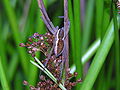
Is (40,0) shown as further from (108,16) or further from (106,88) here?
(106,88)

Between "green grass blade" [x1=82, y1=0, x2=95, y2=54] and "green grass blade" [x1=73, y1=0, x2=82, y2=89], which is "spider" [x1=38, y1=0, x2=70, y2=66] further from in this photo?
"green grass blade" [x1=82, y1=0, x2=95, y2=54]

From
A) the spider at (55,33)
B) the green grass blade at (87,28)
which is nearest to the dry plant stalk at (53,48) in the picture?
the spider at (55,33)

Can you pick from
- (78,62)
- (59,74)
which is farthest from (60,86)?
(78,62)

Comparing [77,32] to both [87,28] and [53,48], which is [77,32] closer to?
[53,48]

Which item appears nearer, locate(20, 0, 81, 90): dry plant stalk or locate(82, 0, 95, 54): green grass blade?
locate(20, 0, 81, 90): dry plant stalk

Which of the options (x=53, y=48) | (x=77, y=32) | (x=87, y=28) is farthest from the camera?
(x=87, y=28)

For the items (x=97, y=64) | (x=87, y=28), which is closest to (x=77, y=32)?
(x=97, y=64)

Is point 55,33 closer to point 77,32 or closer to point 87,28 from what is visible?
point 77,32

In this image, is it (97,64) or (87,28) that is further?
(87,28)

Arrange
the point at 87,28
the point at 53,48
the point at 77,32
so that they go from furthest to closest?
the point at 87,28
the point at 77,32
the point at 53,48

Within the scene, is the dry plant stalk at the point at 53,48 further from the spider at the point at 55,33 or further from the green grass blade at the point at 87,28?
the green grass blade at the point at 87,28

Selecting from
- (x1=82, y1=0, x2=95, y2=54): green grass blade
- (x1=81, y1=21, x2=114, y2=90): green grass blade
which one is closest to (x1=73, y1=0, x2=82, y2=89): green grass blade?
(x1=81, y1=21, x2=114, y2=90): green grass blade
